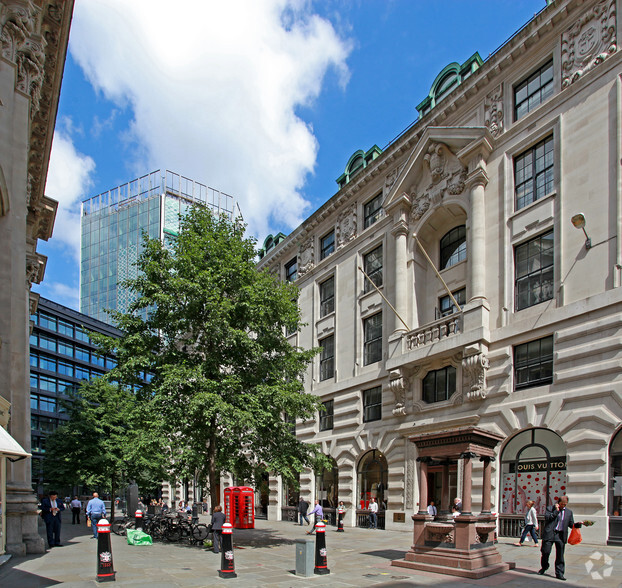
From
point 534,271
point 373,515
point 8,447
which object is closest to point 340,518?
point 373,515

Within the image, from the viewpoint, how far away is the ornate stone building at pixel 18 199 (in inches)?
642

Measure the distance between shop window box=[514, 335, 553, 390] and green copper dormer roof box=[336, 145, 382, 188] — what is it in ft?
53.6

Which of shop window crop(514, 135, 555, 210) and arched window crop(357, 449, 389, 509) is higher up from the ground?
shop window crop(514, 135, 555, 210)

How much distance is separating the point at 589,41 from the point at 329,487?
25201 mm

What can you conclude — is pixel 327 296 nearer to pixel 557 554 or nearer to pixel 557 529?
pixel 557 529

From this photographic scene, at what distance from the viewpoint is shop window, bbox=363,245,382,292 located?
102 ft

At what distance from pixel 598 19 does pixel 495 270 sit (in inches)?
389

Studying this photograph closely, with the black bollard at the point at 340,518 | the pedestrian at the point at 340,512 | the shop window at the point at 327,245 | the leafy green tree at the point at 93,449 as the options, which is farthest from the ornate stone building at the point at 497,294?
the leafy green tree at the point at 93,449

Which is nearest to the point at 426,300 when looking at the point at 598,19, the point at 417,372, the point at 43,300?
the point at 417,372

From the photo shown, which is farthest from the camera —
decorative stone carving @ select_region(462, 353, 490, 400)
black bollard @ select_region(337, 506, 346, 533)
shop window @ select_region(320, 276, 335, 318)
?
shop window @ select_region(320, 276, 335, 318)

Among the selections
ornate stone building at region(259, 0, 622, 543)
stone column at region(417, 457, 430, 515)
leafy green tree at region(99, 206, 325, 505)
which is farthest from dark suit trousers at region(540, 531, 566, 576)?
leafy green tree at region(99, 206, 325, 505)

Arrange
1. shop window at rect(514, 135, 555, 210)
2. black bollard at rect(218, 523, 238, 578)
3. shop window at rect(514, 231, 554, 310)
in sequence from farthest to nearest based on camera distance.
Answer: shop window at rect(514, 135, 555, 210)
shop window at rect(514, 231, 554, 310)
black bollard at rect(218, 523, 238, 578)

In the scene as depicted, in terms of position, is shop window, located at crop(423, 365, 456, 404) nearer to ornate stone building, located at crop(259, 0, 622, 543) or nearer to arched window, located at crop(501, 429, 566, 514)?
ornate stone building, located at crop(259, 0, 622, 543)

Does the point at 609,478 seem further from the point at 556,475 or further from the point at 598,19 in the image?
the point at 598,19
